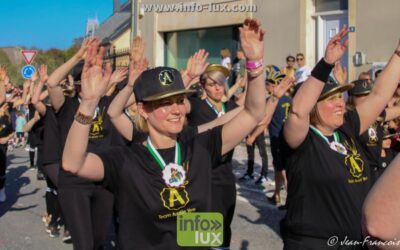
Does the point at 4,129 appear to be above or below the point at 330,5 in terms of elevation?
below

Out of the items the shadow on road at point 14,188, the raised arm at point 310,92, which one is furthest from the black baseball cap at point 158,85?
the shadow on road at point 14,188

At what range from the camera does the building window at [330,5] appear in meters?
15.8

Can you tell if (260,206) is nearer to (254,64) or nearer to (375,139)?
(375,139)

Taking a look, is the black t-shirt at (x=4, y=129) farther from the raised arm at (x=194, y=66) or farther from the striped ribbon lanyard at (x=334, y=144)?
the striped ribbon lanyard at (x=334, y=144)

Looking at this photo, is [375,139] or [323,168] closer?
[323,168]

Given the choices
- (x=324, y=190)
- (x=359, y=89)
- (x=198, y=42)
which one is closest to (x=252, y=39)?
(x=324, y=190)

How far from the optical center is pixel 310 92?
3537mm

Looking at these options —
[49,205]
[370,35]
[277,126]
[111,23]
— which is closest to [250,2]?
[370,35]

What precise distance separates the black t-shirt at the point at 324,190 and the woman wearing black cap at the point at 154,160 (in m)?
0.63

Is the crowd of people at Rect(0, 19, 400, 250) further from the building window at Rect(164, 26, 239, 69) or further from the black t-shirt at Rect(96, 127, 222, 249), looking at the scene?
the building window at Rect(164, 26, 239, 69)

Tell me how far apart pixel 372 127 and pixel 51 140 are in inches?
130

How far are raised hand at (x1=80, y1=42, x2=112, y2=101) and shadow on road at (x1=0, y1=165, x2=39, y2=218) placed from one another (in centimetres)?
649

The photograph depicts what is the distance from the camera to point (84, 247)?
5.19 meters

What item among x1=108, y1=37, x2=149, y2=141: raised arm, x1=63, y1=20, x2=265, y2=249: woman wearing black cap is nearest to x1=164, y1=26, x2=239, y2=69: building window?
x1=108, y1=37, x2=149, y2=141: raised arm
